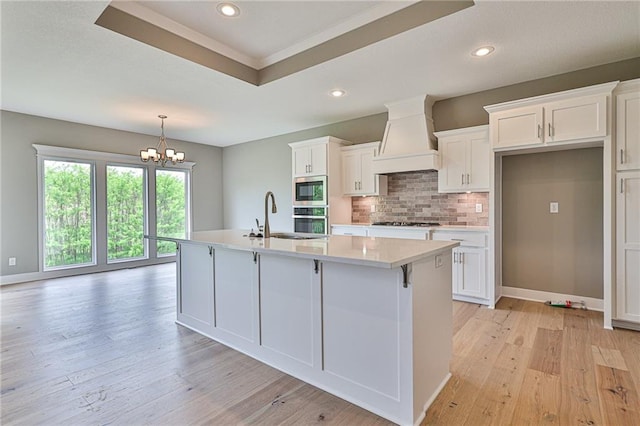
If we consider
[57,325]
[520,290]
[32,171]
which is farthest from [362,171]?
[32,171]

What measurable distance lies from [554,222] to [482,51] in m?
2.23

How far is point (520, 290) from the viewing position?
4117 mm

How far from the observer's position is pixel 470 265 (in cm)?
393

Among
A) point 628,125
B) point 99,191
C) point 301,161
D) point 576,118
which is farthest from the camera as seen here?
point 99,191

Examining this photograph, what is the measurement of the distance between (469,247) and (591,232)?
130 cm

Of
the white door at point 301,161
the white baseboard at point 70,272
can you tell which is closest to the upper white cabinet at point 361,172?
the white door at point 301,161

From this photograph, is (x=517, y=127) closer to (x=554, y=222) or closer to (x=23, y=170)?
(x=554, y=222)

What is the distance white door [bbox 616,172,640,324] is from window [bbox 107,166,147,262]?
24.1 ft

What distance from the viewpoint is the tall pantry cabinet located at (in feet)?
9.80

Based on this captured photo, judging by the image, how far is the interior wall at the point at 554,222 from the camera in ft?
11.9

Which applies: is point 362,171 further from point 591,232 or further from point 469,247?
point 591,232

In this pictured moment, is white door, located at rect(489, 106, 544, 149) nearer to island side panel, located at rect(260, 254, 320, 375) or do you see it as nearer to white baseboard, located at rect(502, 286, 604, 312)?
white baseboard, located at rect(502, 286, 604, 312)

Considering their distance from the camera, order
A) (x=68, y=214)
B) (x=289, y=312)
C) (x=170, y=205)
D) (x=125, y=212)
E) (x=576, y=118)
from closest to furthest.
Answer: (x=289, y=312), (x=576, y=118), (x=68, y=214), (x=125, y=212), (x=170, y=205)

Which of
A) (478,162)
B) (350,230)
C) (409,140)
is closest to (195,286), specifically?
(350,230)
